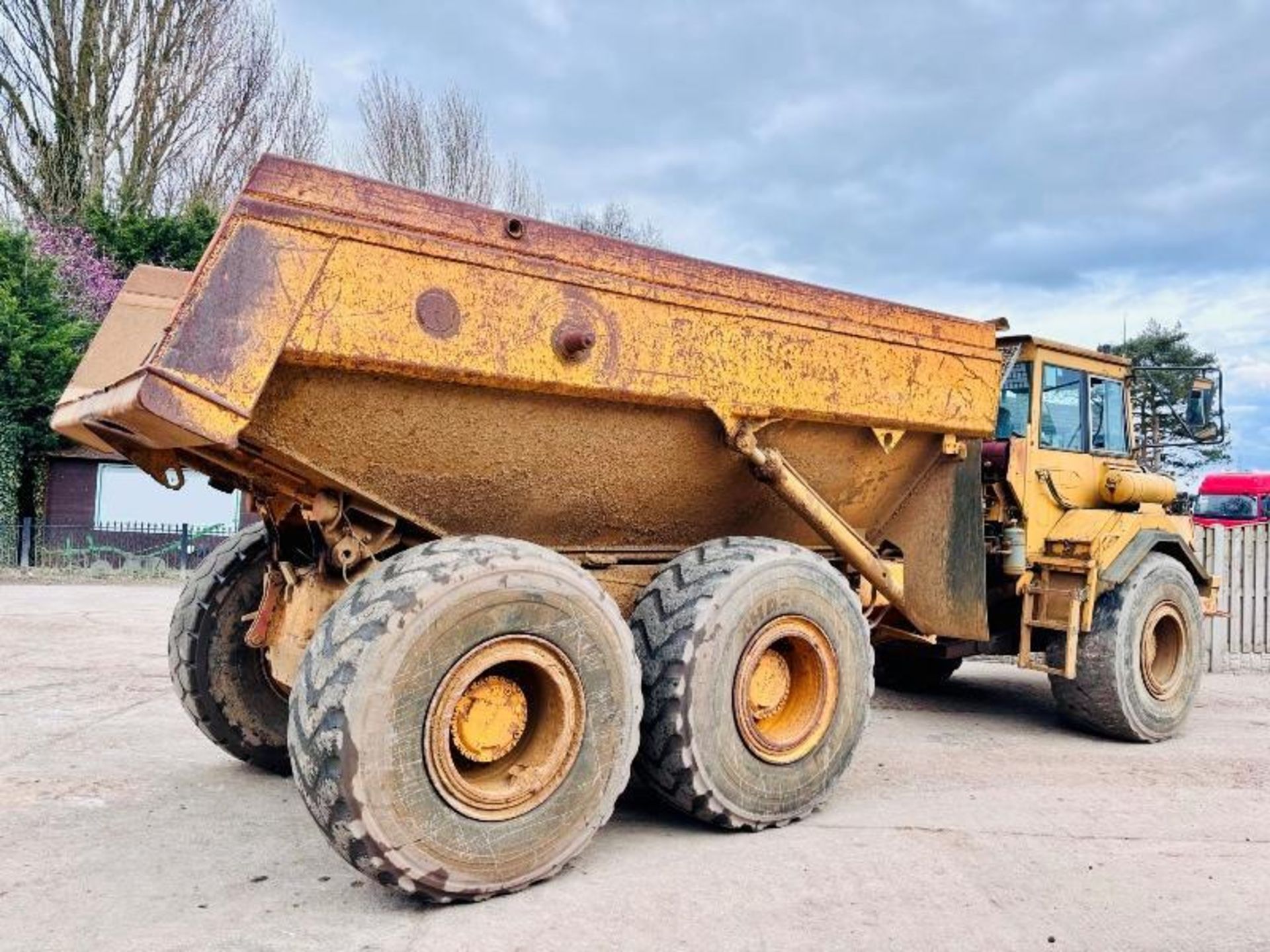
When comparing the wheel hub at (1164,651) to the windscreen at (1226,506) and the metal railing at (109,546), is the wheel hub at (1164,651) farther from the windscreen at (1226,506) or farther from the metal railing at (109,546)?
the metal railing at (109,546)

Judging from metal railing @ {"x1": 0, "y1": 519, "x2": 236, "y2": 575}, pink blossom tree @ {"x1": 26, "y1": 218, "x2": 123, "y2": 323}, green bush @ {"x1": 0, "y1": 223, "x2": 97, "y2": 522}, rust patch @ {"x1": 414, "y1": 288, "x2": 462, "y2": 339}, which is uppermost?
pink blossom tree @ {"x1": 26, "y1": 218, "x2": 123, "y2": 323}

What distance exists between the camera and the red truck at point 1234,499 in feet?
67.7

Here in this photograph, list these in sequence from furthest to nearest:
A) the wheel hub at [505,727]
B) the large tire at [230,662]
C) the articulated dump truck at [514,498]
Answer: the large tire at [230,662], the wheel hub at [505,727], the articulated dump truck at [514,498]

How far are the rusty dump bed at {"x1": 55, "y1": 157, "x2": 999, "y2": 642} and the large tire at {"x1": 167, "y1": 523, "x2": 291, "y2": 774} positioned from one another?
85cm

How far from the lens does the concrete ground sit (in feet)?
10.2

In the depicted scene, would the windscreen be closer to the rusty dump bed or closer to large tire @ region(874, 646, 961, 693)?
large tire @ region(874, 646, 961, 693)

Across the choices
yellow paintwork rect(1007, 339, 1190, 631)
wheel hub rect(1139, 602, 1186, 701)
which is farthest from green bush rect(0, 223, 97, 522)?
wheel hub rect(1139, 602, 1186, 701)

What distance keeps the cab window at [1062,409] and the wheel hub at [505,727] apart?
439cm

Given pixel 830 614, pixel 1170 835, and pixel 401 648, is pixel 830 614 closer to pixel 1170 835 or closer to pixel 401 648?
pixel 1170 835

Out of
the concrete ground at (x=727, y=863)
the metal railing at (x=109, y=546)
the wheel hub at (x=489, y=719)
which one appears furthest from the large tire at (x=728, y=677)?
the metal railing at (x=109, y=546)

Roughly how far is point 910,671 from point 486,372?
5.68 m

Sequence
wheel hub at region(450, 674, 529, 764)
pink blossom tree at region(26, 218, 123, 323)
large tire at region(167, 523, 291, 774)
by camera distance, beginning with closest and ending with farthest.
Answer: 1. wheel hub at region(450, 674, 529, 764)
2. large tire at region(167, 523, 291, 774)
3. pink blossom tree at region(26, 218, 123, 323)

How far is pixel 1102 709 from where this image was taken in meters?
6.33

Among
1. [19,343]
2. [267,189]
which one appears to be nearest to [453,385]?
[267,189]
